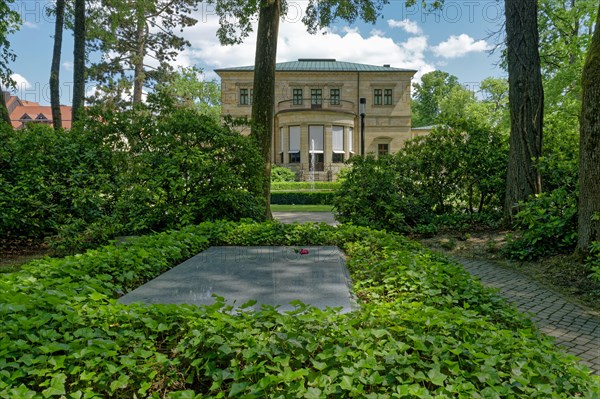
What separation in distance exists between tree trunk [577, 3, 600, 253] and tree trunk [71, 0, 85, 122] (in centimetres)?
1339

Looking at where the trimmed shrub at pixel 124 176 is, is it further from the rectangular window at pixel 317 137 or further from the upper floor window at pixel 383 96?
the upper floor window at pixel 383 96

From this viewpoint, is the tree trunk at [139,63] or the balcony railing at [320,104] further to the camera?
the balcony railing at [320,104]

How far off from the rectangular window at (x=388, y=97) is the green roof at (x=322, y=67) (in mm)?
2024

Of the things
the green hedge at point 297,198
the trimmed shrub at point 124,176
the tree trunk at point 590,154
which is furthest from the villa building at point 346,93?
the tree trunk at point 590,154

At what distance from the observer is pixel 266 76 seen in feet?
32.2

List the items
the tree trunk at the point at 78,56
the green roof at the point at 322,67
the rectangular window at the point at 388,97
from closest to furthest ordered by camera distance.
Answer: the tree trunk at the point at 78,56, the green roof at the point at 322,67, the rectangular window at the point at 388,97

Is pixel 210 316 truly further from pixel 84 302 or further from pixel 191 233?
pixel 191 233

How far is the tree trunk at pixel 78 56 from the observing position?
13661 millimetres

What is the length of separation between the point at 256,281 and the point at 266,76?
674 cm

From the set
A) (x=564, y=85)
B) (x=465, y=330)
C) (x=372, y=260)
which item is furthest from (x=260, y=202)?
(x=564, y=85)

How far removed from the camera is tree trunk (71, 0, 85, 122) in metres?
13.7

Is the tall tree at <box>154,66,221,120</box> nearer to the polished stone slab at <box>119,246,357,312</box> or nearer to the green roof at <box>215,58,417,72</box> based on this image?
the green roof at <box>215,58,417,72</box>

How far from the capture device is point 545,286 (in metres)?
5.79

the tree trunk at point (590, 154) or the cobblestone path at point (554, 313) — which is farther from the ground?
the tree trunk at point (590, 154)
